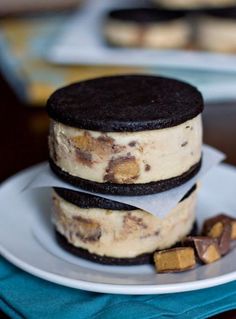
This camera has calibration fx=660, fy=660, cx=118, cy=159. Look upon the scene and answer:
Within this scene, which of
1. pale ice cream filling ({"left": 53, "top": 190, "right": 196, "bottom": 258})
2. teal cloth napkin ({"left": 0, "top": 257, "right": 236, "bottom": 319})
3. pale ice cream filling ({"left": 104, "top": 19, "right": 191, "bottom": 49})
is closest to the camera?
teal cloth napkin ({"left": 0, "top": 257, "right": 236, "bottom": 319})

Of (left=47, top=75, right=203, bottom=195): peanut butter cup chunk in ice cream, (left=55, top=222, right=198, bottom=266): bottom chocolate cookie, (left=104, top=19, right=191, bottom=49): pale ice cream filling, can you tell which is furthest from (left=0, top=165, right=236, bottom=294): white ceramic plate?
(left=104, top=19, right=191, bottom=49): pale ice cream filling

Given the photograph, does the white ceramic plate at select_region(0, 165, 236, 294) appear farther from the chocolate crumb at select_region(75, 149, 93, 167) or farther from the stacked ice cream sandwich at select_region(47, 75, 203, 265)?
the chocolate crumb at select_region(75, 149, 93, 167)

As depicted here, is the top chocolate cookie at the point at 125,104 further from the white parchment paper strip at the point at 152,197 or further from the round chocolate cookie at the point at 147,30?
the round chocolate cookie at the point at 147,30

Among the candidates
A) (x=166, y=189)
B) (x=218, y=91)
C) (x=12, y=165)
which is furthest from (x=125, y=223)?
(x=218, y=91)

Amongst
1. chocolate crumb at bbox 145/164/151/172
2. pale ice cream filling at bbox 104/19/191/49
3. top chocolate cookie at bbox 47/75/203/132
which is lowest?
pale ice cream filling at bbox 104/19/191/49

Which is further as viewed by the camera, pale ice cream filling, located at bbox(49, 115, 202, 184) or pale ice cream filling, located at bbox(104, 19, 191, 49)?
pale ice cream filling, located at bbox(104, 19, 191, 49)

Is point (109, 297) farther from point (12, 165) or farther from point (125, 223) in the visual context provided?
point (12, 165)
